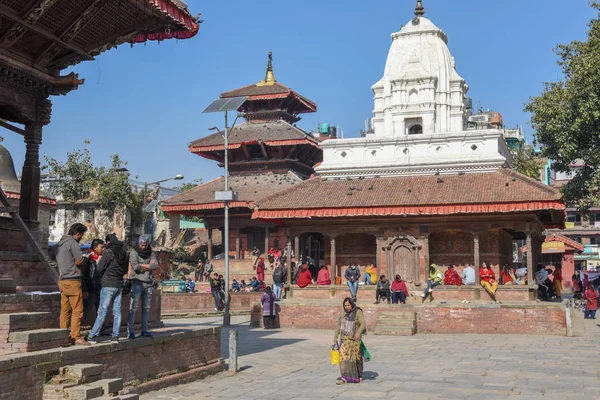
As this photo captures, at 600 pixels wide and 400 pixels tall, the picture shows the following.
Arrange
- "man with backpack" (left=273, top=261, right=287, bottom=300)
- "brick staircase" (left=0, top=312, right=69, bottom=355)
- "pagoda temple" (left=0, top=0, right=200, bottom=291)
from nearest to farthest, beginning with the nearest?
1. "brick staircase" (left=0, top=312, right=69, bottom=355)
2. "pagoda temple" (left=0, top=0, right=200, bottom=291)
3. "man with backpack" (left=273, top=261, right=287, bottom=300)

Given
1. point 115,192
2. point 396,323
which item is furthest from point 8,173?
point 396,323

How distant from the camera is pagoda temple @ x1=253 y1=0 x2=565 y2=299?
24.8 metres

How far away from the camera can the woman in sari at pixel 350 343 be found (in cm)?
1214

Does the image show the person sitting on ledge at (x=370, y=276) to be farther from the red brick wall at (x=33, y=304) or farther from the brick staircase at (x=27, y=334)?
the brick staircase at (x=27, y=334)

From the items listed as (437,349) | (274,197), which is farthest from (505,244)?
(437,349)

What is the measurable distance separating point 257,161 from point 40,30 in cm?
3336

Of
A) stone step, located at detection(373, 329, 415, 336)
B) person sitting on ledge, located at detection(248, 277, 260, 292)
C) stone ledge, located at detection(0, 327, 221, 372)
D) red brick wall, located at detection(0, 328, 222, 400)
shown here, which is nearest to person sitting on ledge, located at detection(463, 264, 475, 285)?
stone step, located at detection(373, 329, 415, 336)

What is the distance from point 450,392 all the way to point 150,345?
5011 millimetres

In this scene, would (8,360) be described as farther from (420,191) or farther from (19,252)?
(420,191)

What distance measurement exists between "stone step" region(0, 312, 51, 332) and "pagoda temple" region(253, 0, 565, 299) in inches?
656

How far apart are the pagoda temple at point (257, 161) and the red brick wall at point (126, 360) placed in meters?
26.3

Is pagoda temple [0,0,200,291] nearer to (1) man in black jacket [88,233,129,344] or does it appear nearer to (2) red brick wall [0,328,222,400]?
(1) man in black jacket [88,233,129,344]

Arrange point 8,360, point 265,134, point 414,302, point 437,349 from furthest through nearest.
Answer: point 265,134 < point 414,302 < point 437,349 < point 8,360

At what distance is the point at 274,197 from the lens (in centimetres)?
2784
